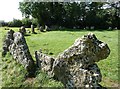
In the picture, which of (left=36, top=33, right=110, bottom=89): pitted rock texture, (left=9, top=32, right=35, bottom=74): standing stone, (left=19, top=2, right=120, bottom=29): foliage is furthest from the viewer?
(left=19, top=2, right=120, bottom=29): foliage

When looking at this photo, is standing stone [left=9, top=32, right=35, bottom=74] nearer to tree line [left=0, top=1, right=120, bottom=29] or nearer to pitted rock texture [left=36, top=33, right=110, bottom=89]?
pitted rock texture [left=36, top=33, right=110, bottom=89]

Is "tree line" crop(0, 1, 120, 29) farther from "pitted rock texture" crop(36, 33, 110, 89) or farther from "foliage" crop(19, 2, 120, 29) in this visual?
"pitted rock texture" crop(36, 33, 110, 89)

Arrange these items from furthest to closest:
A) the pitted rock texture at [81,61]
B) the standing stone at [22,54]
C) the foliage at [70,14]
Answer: the foliage at [70,14] → the standing stone at [22,54] → the pitted rock texture at [81,61]

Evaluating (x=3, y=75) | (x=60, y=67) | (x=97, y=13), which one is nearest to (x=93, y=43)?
(x=60, y=67)

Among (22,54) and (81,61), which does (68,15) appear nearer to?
(22,54)

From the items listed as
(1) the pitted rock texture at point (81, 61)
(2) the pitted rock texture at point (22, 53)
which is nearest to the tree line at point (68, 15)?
(2) the pitted rock texture at point (22, 53)

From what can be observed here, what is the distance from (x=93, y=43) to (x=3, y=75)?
5.59 metres

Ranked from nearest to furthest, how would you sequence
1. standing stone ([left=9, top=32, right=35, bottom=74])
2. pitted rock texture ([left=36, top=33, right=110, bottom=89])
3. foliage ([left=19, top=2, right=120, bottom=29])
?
pitted rock texture ([left=36, top=33, right=110, bottom=89])
standing stone ([left=9, top=32, right=35, bottom=74])
foliage ([left=19, top=2, right=120, bottom=29])

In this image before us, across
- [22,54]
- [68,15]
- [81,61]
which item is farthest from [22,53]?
[68,15]

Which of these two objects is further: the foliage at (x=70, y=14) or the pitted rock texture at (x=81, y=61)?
the foliage at (x=70, y=14)

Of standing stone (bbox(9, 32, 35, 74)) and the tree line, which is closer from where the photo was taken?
standing stone (bbox(9, 32, 35, 74))

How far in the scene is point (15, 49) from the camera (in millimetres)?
16156

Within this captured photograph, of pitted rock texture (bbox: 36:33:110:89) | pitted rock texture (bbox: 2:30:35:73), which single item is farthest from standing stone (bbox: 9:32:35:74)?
pitted rock texture (bbox: 36:33:110:89)

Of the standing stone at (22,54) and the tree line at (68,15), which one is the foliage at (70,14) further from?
the standing stone at (22,54)
